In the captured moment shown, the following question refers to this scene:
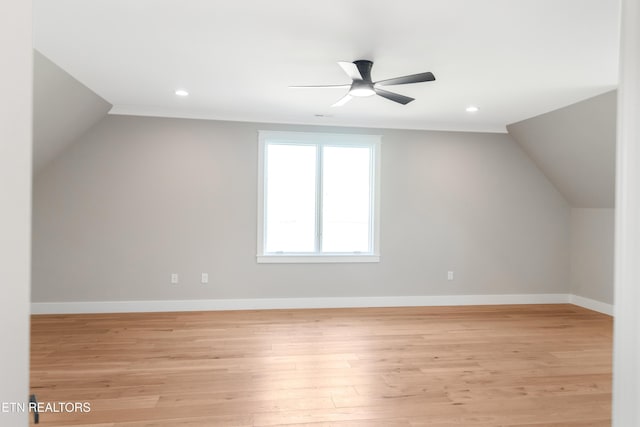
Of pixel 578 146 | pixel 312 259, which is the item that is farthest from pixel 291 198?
pixel 578 146

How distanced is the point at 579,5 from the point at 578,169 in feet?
10.6

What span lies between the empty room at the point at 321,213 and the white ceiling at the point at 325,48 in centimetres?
2

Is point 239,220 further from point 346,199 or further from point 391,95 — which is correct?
point 391,95

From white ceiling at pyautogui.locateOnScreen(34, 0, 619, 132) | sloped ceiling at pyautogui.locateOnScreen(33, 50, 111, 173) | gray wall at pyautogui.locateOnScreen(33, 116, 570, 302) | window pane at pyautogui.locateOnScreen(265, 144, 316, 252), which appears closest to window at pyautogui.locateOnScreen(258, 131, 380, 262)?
window pane at pyautogui.locateOnScreen(265, 144, 316, 252)

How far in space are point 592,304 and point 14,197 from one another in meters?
6.33

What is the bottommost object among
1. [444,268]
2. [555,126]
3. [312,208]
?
[444,268]

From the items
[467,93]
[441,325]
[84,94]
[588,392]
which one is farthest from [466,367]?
[84,94]

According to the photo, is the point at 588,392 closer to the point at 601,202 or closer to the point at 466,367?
the point at 466,367

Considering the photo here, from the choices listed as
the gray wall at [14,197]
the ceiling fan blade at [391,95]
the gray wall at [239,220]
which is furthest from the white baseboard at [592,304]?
the gray wall at [14,197]

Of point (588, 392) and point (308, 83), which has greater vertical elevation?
point (308, 83)

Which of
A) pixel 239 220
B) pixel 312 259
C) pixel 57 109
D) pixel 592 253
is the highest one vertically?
pixel 57 109

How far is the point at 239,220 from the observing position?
15.6 ft

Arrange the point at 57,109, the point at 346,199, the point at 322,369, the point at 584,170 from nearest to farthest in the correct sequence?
the point at 322,369 < the point at 57,109 < the point at 584,170 < the point at 346,199

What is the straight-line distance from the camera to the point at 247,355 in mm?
3264
